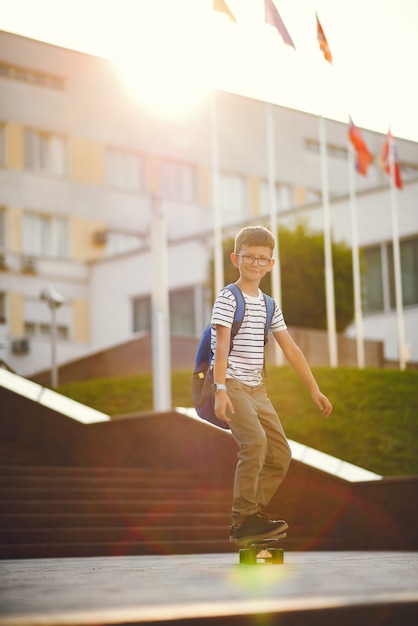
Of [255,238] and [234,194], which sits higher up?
[234,194]

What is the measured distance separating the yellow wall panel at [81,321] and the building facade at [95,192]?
4 cm

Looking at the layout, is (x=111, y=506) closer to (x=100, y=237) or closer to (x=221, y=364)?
(x=221, y=364)

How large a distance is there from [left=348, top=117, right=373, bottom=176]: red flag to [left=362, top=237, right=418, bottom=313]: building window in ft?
21.1

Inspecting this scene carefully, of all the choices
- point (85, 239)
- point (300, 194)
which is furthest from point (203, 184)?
point (85, 239)

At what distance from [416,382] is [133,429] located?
23.8ft

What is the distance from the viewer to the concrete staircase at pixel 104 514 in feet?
23.6

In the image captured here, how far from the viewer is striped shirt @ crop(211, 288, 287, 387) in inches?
208

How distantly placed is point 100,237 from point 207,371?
1174 inches

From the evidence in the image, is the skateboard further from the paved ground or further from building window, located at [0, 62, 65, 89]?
building window, located at [0, 62, 65, 89]

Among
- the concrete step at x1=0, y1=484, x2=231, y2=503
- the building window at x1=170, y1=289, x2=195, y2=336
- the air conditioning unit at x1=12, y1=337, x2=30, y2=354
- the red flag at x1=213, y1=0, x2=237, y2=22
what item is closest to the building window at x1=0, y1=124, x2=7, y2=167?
the air conditioning unit at x1=12, y1=337, x2=30, y2=354

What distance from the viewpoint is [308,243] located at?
893 inches

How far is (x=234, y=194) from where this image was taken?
3856 centimetres

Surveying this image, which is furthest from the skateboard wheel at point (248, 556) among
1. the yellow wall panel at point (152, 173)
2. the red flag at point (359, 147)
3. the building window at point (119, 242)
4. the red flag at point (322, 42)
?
the yellow wall panel at point (152, 173)

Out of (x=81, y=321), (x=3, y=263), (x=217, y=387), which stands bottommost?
(x=217, y=387)
